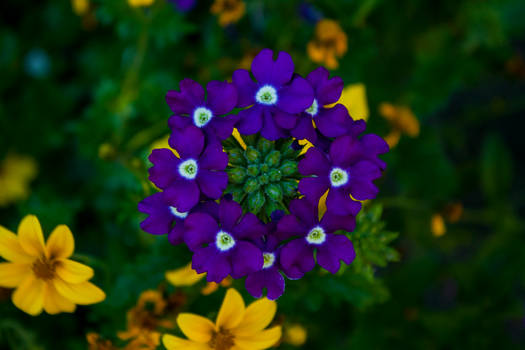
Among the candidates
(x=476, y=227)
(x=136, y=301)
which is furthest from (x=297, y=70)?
(x=476, y=227)

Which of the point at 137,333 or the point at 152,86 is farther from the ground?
the point at 152,86

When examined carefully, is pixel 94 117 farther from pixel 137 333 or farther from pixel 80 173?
pixel 137 333

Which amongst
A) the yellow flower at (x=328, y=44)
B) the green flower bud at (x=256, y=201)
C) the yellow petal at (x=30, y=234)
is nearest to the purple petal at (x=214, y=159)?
the green flower bud at (x=256, y=201)

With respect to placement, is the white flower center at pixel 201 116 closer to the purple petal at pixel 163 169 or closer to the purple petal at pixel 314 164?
the purple petal at pixel 163 169

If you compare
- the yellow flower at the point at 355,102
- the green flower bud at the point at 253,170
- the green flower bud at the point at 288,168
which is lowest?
the green flower bud at the point at 253,170

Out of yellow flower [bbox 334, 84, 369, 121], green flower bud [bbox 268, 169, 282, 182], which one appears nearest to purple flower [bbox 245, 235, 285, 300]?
green flower bud [bbox 268, 169, 282, 182]
